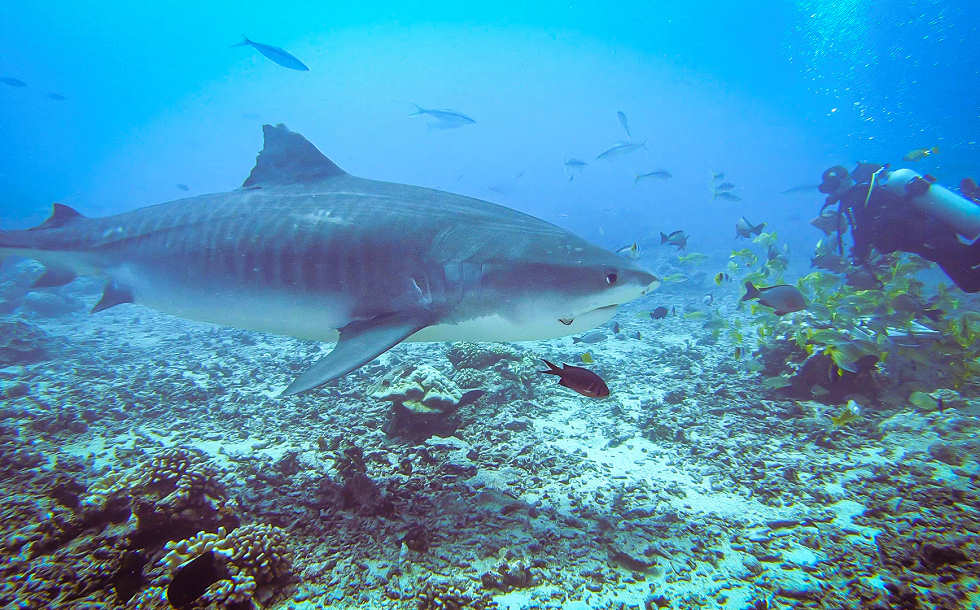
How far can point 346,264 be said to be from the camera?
10.2 ft

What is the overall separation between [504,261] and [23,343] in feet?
37.4

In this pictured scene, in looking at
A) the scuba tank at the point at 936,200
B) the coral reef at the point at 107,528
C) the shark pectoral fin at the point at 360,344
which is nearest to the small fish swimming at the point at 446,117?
the scuba tank at the point at 936,200

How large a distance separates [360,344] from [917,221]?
8721mm

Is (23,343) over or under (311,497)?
under

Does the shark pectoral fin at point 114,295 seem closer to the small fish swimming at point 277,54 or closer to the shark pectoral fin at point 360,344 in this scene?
the shark pectoral fin at point 360,344

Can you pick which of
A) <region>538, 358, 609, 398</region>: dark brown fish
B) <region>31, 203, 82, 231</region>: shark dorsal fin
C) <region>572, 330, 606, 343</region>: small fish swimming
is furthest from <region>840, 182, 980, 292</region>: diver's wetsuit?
<region>31, 203, 82, 231</region>: shark dorsal fin

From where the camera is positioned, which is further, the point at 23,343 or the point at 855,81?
the point at 855,81

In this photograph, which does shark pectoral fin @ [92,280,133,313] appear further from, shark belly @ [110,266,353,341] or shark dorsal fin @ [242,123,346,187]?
shark dorsal fin @ [242,123,346,187]

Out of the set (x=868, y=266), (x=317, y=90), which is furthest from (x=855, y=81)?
(x=317, y=90)

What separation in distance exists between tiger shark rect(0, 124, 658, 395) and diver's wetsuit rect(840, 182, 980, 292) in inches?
268

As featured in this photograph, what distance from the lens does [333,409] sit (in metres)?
5.10

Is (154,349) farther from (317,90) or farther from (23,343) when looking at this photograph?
(317,90)

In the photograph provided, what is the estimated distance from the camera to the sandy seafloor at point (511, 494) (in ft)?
7.38

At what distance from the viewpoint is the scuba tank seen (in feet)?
19.0
